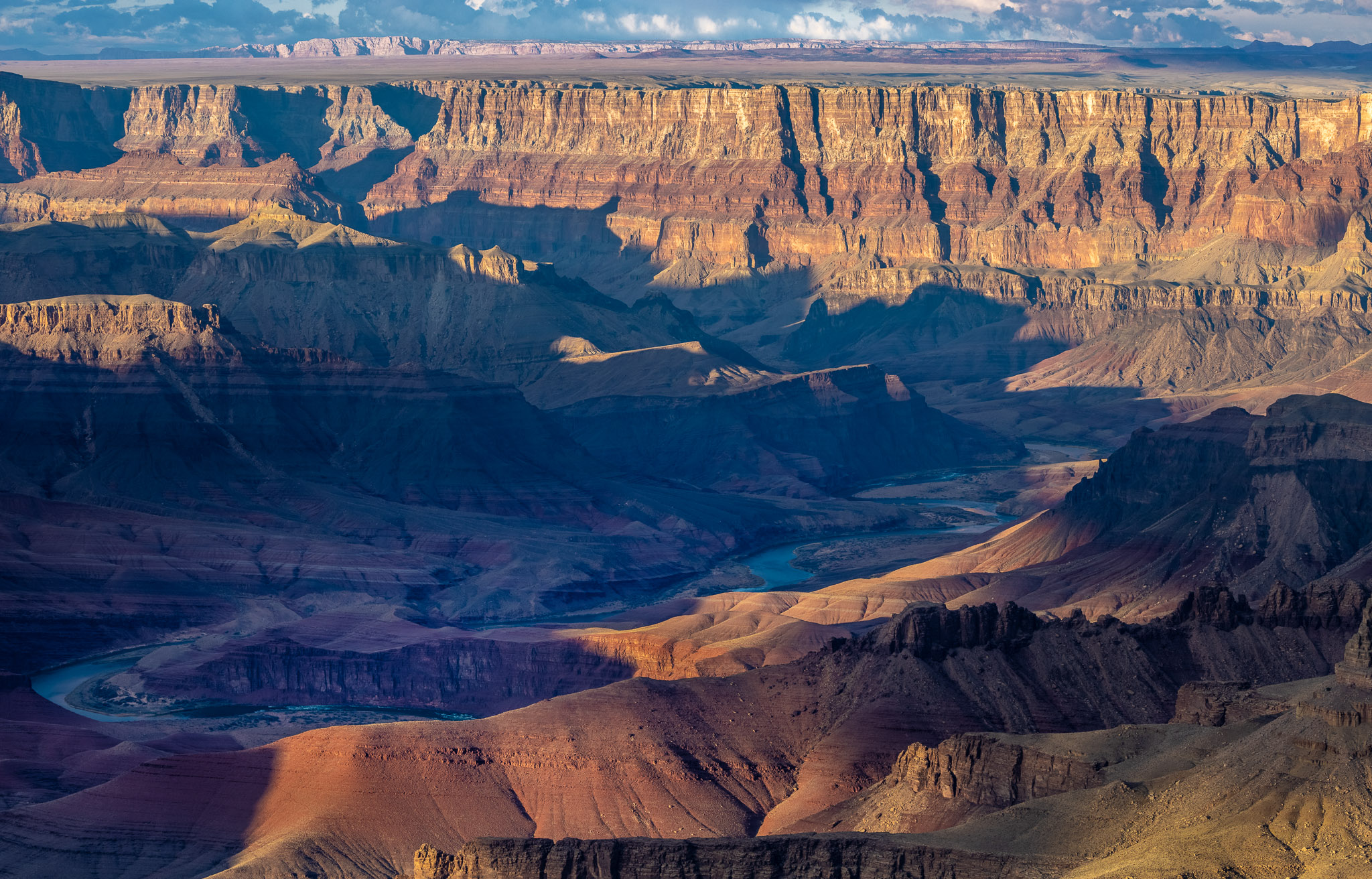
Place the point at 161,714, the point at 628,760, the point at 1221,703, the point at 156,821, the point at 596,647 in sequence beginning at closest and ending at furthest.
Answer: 1. the point at 1221,703
2. the point at 156,821
3. the point at 628,760
4. the point at 161,714
5. the point at 596,647

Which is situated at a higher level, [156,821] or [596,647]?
[156,821]

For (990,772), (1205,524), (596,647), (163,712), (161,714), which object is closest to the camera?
(990,772)

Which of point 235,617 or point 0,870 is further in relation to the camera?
point 235,617

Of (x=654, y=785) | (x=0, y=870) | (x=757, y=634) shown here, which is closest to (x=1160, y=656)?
(x=654, y=785)

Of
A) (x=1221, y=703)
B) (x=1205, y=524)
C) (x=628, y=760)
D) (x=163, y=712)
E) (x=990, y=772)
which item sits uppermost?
(x=1221, y=703)

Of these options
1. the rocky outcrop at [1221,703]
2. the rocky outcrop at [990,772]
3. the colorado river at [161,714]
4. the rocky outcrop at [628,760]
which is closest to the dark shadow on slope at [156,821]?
the rocky outcrop at [628,760]

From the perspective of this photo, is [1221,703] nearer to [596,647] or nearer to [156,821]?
[156,821]

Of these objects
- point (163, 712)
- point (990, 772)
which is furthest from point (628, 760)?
point (163, 712)

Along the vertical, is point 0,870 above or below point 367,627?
above

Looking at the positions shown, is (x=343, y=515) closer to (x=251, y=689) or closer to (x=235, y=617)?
(x=235, y=617)
